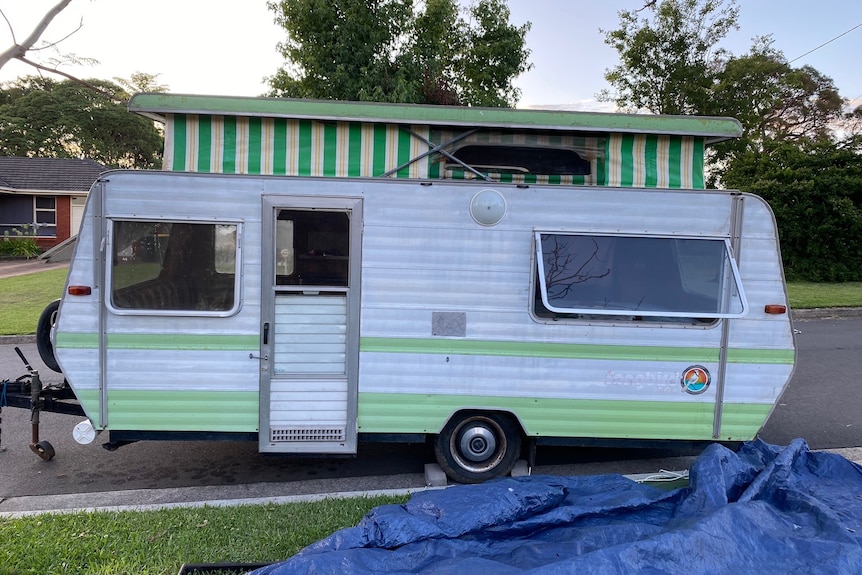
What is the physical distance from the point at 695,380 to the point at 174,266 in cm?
391

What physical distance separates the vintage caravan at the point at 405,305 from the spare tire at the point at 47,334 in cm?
62

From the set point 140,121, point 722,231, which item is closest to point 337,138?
point 722,231

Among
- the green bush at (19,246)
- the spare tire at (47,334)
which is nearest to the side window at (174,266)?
the spare tire at (47,334)

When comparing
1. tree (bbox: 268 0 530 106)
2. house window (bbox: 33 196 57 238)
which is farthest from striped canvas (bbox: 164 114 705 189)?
house window (bbox: 33 196 57 238)

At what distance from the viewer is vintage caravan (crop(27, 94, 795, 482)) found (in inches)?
168

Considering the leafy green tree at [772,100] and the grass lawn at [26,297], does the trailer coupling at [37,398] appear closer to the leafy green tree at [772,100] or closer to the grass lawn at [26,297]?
the grass lawn at [26,297]

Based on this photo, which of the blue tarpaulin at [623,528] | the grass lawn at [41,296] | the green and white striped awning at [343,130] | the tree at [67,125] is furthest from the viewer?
the tree at [67,125]

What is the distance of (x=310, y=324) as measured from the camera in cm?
435

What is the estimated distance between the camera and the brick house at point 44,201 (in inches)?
987

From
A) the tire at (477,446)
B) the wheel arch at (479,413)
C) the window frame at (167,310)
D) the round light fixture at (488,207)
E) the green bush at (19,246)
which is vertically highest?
the green bush at (19,246)

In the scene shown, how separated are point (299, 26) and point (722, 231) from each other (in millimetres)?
10029

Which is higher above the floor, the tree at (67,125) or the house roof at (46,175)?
the tree at (67,125)

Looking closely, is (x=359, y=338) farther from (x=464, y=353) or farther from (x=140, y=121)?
(x=140, y=121)

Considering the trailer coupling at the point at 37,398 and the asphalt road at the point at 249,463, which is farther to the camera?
the asphalt road at the point at 249,463
